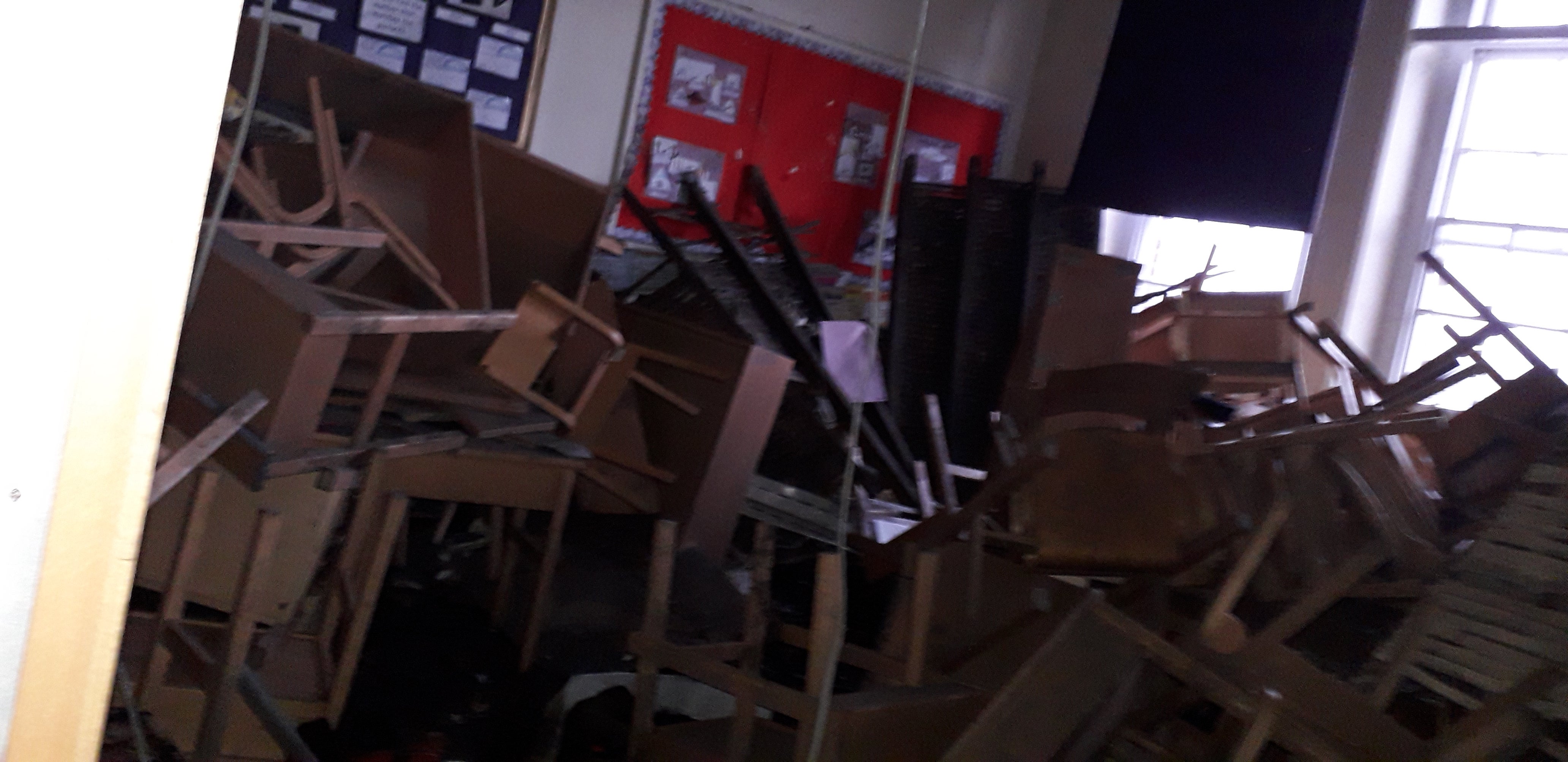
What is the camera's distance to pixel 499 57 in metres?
4.01

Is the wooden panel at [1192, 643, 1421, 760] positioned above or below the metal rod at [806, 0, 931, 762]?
below

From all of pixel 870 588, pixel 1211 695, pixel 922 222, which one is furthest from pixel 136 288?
pixel 922 222

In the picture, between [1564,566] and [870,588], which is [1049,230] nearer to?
[870,588]

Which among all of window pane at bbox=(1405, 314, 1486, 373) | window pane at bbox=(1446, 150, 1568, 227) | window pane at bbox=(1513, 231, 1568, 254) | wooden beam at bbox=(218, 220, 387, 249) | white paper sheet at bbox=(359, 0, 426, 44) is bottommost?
wooden beam at bbox=(218, 220, 387, 249)

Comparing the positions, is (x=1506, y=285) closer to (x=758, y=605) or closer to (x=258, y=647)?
(x=758, y=605)

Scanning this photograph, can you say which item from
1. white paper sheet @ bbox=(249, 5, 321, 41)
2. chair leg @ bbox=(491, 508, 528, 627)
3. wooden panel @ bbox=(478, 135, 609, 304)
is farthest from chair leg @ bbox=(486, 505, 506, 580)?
white paper sheet @ bbox=(249, 5, 321, 41)

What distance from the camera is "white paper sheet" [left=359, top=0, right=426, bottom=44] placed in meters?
3.74

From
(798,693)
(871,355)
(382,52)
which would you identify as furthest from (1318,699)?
(382,52)

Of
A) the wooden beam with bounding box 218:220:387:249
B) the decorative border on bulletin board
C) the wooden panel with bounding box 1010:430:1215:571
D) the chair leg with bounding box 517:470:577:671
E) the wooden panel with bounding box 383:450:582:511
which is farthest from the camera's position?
the decorative border on bulletin board

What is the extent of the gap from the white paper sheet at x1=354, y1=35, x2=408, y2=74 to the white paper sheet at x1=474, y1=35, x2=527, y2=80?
0.26 meters

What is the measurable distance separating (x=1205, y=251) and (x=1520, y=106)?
1316mm

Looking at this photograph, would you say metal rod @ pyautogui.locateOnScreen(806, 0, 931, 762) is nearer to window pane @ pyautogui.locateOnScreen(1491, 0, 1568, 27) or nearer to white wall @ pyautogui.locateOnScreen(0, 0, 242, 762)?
white wall @ pyautogui.locateOnScreen(0, 0, 242, 762)

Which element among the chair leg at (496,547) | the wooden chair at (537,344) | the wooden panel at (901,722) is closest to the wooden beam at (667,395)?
the wooden chair at (537,344)

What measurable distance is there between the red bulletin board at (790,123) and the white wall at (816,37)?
0.12m
